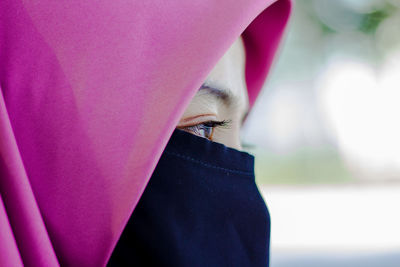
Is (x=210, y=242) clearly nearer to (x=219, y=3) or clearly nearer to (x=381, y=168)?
(x=219, y=3)

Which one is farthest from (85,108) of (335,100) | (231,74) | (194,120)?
(335,100)

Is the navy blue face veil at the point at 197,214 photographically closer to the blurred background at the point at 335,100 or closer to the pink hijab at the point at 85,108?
the pink hijab at the point at 85,108

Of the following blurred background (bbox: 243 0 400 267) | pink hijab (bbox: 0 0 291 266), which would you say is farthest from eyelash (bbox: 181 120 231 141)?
blurred background (bbox: 243 0 400 267)

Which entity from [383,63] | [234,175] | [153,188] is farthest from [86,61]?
[383,63]

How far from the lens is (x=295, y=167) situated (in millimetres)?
8148

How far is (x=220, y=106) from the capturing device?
0.95 metres

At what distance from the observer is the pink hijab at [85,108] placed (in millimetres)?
752

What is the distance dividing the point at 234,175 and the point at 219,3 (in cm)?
31

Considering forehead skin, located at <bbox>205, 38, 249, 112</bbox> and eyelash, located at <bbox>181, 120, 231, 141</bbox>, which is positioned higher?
forehead skin, located at <bbox>205, 38, 249, 112</bbox>

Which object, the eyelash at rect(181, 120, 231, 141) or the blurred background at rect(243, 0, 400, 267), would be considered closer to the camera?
the eyelash at rect(181, 120, 231, 141)

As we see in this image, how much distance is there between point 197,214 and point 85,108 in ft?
0.86

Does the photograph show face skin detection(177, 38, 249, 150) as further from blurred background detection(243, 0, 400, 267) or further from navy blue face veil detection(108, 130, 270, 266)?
blurred background detection(243, 0, 400, 267)

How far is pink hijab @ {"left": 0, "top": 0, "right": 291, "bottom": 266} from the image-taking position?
752mm

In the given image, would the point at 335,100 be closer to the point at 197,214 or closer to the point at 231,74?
the point at 231,74
